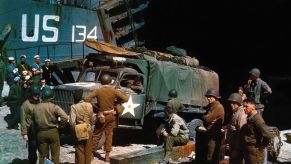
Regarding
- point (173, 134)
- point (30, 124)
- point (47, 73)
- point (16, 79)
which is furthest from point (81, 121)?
point (16, 79)

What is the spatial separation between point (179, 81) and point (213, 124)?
16.9 feet

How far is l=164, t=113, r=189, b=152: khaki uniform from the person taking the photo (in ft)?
29.7

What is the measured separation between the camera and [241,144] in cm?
739

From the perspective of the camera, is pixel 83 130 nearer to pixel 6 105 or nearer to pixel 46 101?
pixel 46 101

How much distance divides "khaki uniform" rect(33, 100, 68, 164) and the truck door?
3295 millimetres

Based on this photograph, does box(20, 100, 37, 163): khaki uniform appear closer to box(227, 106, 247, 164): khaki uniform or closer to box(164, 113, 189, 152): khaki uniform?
box(164, 113, 189, 152): khaki uniform

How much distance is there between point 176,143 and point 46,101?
329 cm

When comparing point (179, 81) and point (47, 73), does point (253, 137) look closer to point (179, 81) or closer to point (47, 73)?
point (179, 81)

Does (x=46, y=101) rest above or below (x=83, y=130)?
above

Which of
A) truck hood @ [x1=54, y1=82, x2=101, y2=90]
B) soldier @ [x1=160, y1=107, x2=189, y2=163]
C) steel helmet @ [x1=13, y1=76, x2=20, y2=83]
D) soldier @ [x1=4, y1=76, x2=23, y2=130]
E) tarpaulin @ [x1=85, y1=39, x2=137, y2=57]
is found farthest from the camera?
steel helmet @ [x1=13, y1=76, x2=20, y2=83]

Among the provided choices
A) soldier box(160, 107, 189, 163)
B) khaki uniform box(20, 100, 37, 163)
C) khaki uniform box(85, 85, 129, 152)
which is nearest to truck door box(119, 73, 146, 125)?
khaki uniform box(85, 85, 129, 152)

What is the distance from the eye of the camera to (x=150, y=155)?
8828 millimetres

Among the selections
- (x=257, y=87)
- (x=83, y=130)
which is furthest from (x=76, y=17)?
(x=83, y=130)

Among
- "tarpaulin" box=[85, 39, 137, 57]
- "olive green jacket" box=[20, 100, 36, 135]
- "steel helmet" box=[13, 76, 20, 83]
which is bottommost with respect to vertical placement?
"olive green jacket" box=[20, 100, 36, 135]
